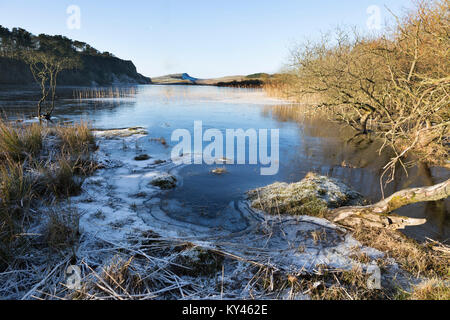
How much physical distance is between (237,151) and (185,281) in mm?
8600

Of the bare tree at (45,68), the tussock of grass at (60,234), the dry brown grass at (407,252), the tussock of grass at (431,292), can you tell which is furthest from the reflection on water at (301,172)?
the bare tree at (45,68)

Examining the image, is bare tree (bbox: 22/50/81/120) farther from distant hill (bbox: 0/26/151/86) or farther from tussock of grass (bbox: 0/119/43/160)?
distant hill (bbox: 0/26/151/86)

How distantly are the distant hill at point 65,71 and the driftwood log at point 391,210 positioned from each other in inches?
2505

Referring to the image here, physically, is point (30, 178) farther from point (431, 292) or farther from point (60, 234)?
point (431, 292)

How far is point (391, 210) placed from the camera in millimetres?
4539

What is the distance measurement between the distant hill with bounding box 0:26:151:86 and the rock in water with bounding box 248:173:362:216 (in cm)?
6163

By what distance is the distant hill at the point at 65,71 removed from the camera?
51188mm

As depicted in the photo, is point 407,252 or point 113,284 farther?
point 407,252

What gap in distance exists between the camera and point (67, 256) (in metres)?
3.27

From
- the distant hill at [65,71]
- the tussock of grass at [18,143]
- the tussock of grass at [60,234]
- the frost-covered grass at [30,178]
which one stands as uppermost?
the distant hill at [65,71]

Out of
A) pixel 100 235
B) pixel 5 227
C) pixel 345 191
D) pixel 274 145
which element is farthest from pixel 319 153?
pixel 5 227

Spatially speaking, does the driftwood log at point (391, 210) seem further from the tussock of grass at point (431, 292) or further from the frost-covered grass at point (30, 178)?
the frost-covered grass at point (30, 178)

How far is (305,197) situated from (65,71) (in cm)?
7580

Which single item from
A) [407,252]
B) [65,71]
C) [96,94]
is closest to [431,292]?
[407,252]
